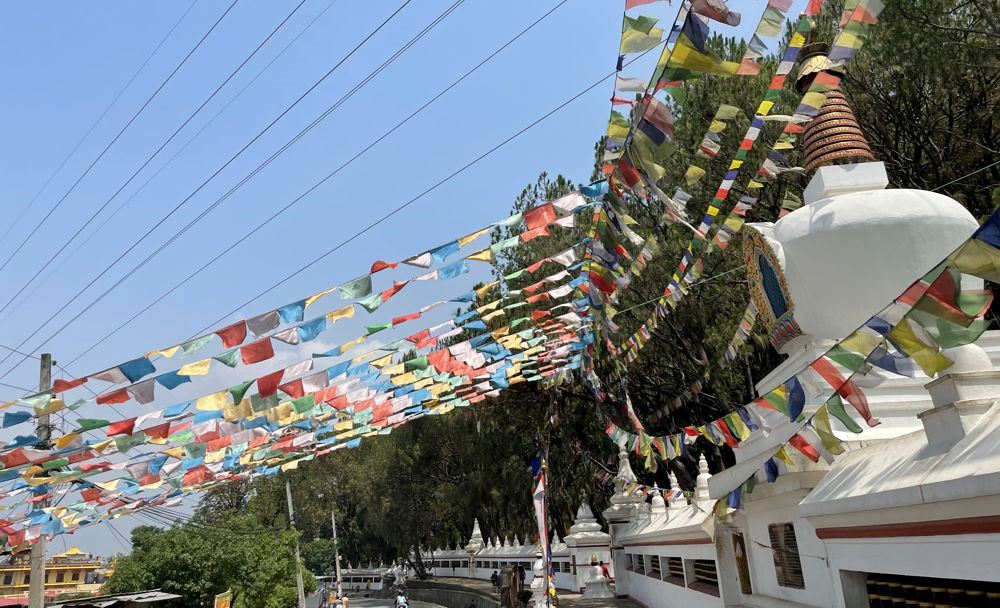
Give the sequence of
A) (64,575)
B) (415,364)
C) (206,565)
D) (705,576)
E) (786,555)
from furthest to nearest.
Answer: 1. (64,575)
2. (206,565)
3. (705,576)
4. (415,364)
5. (786,555)

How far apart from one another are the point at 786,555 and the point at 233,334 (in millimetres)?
6808

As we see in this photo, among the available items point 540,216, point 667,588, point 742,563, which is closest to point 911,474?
point 540,216

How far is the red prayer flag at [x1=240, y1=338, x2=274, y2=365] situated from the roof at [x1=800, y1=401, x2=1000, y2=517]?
5.65m

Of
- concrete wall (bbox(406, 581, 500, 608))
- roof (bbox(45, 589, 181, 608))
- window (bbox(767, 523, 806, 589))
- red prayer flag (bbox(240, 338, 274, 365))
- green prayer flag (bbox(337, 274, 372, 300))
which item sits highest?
green prayer flag (bbox(337, 274, 372, 300))

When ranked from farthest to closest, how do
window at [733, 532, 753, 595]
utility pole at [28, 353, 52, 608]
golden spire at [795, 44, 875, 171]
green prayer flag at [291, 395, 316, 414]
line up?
1. utility pole at [28, 353, 52, 608]
2. golden spire at [795, 44, 875, 171]
3. window at [733, 532, 753, 595]
4. green prayer flag at [291, 395, 316, 414]

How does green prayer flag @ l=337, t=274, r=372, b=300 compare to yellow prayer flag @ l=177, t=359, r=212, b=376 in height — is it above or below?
above

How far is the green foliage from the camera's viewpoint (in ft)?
73.2

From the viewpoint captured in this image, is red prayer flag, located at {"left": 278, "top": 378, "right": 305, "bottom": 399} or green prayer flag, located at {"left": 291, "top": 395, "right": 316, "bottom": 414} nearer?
red prayer flag, located at {"left": 278, "top": 378, "right": 305, "bottom": 399}

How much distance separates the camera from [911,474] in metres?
5.38

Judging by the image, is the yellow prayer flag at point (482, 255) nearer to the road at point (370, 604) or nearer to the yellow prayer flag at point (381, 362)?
the yellow prayer flag at point (381, 362)

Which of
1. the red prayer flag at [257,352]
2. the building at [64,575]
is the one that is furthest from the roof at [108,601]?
the building at [64,575]

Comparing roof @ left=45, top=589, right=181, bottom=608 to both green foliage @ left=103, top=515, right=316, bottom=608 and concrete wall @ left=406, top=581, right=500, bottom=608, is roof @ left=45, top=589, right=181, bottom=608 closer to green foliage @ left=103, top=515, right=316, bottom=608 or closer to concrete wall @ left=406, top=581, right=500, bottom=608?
green foliage @ left=103, top=515, right=316, bottom=608

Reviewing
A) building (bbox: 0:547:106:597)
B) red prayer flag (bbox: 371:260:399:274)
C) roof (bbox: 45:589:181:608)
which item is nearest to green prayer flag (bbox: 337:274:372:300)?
red prayer flag (bbox: 371:260:399:274)

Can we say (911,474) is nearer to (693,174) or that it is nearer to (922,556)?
(922,556)
